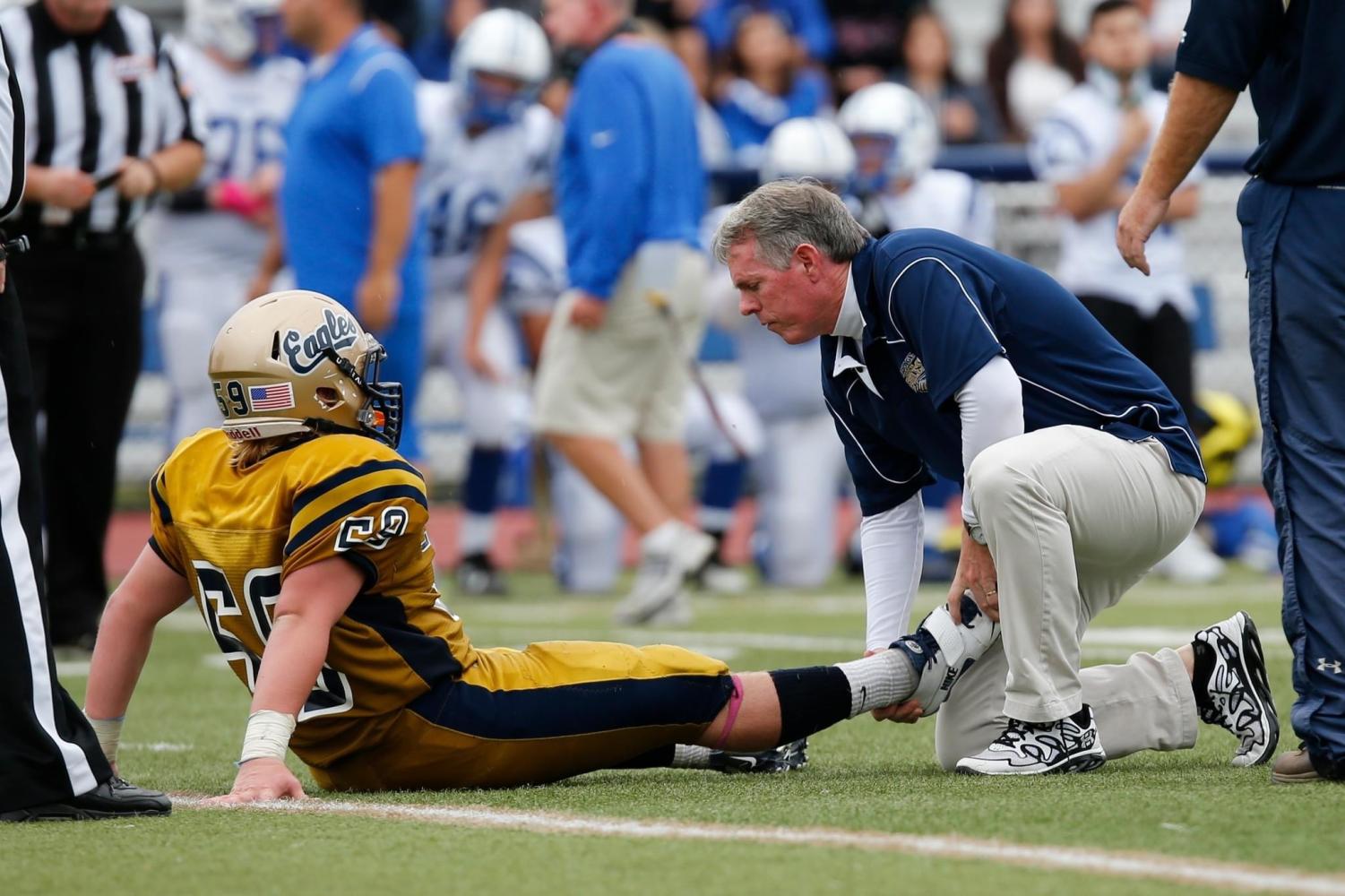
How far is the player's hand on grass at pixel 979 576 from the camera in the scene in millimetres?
4359

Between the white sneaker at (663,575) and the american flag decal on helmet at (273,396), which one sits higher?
the american flag decal on helmet at (273,396)

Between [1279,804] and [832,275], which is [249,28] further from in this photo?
[1279,804]

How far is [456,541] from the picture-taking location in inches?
463

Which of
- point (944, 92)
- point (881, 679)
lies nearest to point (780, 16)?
point (944, 92)

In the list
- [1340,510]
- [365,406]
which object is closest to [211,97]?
[365,406]

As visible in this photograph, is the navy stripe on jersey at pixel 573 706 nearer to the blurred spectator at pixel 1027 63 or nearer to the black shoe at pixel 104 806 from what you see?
the black shoe at pixel 104 806

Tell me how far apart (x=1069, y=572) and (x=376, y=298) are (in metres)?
4.84

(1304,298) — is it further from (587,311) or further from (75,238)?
(587,311)

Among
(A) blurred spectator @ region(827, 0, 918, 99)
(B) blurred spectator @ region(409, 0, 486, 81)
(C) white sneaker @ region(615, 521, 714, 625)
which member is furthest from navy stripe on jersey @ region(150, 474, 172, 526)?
(A) blurred spectator @ region(827, 0, 918, 99)

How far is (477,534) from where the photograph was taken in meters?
9.73

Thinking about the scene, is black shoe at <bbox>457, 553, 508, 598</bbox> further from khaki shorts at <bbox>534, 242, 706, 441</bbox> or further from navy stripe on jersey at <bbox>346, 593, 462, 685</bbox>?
navy stripe on jersey at <bbox>346, 593, 462, 685</bbox>

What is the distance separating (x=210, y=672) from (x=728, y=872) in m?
4.13

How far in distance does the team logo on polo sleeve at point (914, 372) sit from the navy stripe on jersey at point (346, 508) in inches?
41.5

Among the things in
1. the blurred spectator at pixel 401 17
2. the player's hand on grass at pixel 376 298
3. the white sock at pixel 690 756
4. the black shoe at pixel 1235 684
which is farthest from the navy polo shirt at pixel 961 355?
the blurred spectator at pixel 401 17
